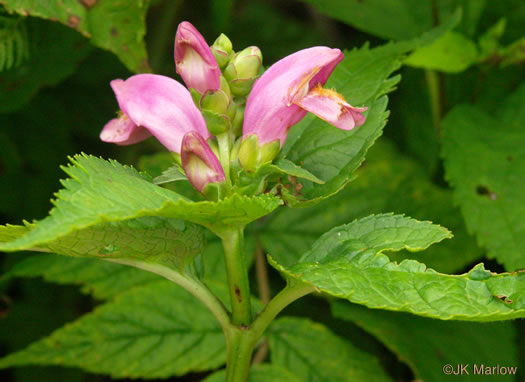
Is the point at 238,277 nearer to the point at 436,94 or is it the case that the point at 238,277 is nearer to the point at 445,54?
the point at 445,54

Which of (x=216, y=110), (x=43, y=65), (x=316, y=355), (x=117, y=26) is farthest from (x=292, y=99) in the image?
(x=43, y=65)

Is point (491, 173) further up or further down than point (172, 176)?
further up

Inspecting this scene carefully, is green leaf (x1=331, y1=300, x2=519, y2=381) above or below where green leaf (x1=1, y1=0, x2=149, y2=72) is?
below

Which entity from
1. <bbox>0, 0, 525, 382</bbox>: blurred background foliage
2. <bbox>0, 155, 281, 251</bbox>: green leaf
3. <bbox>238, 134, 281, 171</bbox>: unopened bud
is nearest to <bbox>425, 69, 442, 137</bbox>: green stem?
<bbox>0, 0, 525, 382</bbox>: blurred background foliage

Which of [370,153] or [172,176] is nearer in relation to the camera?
[172,176]

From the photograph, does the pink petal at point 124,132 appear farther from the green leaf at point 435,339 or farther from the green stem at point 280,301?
the green leaf at point 435,339

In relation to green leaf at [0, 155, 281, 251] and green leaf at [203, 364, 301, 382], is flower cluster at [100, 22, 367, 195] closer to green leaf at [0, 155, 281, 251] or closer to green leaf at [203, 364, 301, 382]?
green leaf at [0, 155, 281, 251]

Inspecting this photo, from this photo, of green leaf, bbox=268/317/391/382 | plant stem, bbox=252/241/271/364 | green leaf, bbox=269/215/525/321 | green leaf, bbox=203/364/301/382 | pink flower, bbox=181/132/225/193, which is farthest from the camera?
plant stem, bbox=252/241/271/364
